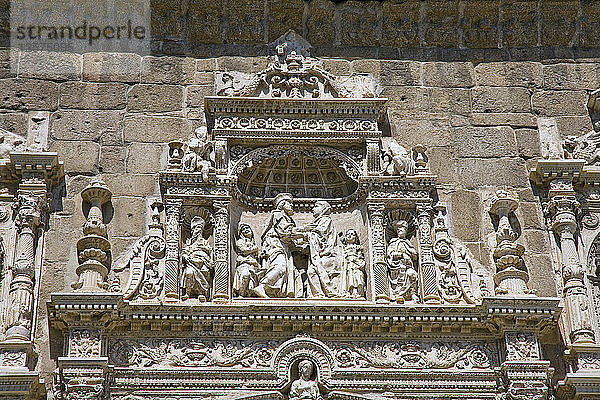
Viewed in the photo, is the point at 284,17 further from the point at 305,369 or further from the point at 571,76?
the point at 305,369

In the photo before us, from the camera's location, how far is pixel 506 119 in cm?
1189

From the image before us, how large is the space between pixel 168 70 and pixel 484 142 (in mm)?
3312

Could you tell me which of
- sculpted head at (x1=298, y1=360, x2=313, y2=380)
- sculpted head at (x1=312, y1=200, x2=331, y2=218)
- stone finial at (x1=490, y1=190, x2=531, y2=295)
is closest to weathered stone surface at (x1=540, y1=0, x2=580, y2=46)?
stone finial at (x1=490, y1=190, x2=531, y2=295)

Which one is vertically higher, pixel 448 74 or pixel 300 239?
pixel 448 74

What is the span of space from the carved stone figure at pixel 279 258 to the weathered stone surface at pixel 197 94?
138 cm

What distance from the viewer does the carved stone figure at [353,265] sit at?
10.7 meters

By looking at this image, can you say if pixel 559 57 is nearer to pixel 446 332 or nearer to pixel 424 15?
pixel 424 15

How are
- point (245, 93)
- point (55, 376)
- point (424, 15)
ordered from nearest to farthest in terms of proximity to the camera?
point (55, 376), point (245, 93), point (424, 15)

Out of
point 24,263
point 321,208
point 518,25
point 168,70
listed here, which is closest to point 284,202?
point 321,208

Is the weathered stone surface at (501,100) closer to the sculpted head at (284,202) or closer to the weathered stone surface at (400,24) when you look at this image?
the weathered stone surface at (400,24)

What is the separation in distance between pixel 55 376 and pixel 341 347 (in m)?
2.51

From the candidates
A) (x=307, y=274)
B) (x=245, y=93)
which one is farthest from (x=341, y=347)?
(x=245, y=93)

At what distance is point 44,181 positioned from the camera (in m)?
11.0

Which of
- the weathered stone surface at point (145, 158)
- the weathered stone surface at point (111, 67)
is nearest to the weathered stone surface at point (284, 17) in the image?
Answer: the weathered stone surface at point (111, 67)
